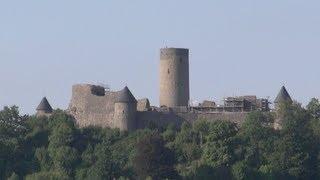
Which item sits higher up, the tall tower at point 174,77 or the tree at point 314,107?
the tall tower at point 174,77

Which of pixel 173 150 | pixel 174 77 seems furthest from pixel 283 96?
pixel 173 150

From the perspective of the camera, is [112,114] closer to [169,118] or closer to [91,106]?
[91,106]

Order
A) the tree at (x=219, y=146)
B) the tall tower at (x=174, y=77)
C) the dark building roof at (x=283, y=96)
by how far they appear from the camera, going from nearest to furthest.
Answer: the tree at (x=219, y=146)
the dark building roof at (x=283, y=96)
the tall tower at (x=174, y=77)

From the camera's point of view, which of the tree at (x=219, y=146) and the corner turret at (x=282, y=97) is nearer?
the tree at (x=219, y=146)

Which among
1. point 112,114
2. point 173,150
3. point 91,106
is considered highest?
point 91,106

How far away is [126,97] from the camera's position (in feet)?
440

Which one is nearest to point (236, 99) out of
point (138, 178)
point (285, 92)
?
point (285, 92)

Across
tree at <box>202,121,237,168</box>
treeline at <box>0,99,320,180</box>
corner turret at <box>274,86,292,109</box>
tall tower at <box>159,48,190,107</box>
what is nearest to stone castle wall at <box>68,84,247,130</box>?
treeline at <box>0,99,320,180</box>

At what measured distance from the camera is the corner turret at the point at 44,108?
139 metres

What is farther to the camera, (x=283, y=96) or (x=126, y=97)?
(x=283, y=96)

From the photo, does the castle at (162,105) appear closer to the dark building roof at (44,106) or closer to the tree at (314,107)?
the dark building roof at (44,106)

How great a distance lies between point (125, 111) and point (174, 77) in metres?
5.26

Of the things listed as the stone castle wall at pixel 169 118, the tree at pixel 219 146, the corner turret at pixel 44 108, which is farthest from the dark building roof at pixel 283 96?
the corner turret at pixel 44 108

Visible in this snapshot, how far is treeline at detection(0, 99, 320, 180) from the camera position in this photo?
12838 cm
